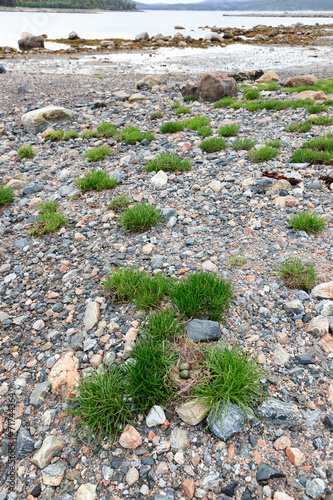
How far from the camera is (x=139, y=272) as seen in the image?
5.33m

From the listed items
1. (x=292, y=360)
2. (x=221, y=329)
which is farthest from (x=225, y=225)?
(x=292, y=360)

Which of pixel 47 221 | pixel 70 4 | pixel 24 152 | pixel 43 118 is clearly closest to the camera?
pixel 47 221

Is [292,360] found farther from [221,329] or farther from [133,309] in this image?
[133,309]

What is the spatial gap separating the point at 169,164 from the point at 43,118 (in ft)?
23.3

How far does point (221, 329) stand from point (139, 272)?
1.70 metres

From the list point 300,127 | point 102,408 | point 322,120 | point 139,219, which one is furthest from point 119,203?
point 322,120

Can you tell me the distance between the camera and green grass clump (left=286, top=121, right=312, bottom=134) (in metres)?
10.4

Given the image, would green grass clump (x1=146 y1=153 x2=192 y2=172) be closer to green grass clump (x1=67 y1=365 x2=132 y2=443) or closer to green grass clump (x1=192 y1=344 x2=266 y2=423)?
green grass clump (x1=192 y1=344 x2=266 y2=423)

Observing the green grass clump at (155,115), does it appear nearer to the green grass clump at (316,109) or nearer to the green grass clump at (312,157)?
the green grass clump at (316,109)

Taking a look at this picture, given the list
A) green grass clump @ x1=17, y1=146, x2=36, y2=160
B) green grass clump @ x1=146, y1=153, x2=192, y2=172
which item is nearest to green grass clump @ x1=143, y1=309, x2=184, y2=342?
green grass clump @ x1=146, y1=153, x2=192, y2=172

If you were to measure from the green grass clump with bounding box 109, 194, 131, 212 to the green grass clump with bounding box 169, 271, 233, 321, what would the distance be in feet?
11.6

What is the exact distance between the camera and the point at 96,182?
849 cm

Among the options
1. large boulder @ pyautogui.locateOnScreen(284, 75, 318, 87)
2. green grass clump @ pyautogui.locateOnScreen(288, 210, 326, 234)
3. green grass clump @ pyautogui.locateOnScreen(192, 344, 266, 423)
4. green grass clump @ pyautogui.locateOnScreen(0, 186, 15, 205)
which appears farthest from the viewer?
large boulder @ pyautogui.locateOnScreen(284, 75, 318, 87)

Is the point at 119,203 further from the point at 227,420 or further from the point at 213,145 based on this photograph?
the point at 227,420
